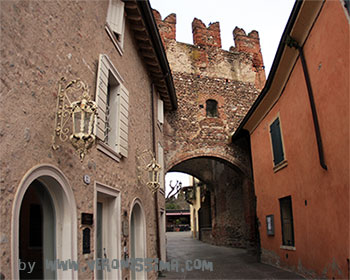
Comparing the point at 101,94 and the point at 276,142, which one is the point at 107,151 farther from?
the point at 276,142

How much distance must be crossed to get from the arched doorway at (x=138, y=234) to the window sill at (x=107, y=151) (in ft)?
5.19

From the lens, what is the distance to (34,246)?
4859 mm

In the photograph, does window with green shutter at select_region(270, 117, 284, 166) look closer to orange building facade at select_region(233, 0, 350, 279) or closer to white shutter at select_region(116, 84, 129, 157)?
orange building facade at select_region(233, 0, 350, 279)

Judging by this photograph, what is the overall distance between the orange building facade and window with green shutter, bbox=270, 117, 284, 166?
3cm

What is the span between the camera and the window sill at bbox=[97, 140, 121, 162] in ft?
→ 16.2

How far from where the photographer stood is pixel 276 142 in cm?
924

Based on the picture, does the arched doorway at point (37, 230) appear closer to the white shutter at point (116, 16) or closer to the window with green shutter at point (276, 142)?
the white shutter at point (116, 16)

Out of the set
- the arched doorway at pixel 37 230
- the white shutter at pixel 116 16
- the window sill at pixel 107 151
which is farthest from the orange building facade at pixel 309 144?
the arched doorway at pixel 37 230

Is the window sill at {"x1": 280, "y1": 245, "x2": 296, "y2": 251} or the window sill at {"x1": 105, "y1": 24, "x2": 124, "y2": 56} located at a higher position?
the window sill at {"x1": 105, "y1": 24, "x2": 124, "y2": 56}

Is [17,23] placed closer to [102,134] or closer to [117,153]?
[102,134]

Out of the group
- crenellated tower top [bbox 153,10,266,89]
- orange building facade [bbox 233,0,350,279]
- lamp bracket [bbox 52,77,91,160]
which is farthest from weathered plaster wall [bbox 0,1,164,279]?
crenellated tower top [bbox 153,10,266,89]

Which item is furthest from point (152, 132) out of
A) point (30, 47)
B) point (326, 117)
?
point (30, 47)

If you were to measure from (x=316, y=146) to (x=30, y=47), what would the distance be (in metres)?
5.21

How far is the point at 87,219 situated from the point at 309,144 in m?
4.64
